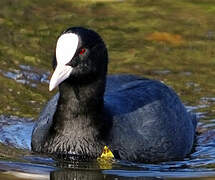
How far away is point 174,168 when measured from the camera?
831 centimetres

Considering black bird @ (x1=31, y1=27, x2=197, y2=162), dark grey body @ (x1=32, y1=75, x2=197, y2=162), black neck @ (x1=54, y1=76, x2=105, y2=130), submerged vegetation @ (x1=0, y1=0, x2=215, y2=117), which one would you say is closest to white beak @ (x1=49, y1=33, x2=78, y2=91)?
black bird @ (x1=31, y1=27, x2=197, y2=162)

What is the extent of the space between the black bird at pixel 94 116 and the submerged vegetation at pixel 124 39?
67.1 inches

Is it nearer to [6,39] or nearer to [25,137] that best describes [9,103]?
[25,137]

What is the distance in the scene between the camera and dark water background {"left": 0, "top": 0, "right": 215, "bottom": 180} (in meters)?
8.06

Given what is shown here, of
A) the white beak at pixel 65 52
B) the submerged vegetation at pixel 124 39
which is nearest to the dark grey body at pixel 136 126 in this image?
the white beak at pixel 65 52

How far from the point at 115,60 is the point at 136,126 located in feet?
11.3

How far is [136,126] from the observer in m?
8.33

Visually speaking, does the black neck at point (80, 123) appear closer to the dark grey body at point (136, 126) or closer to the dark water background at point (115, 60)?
the dark grey body at point (136, 126)

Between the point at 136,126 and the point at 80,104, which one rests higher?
the point at 80,104

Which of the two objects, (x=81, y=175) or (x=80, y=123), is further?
(x=80, y=123)

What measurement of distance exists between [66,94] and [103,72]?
445 millimetres

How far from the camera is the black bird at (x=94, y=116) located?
771 cm

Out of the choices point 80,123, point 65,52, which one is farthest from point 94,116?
point 65,52

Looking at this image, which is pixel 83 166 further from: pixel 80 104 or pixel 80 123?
pixel 80 104
